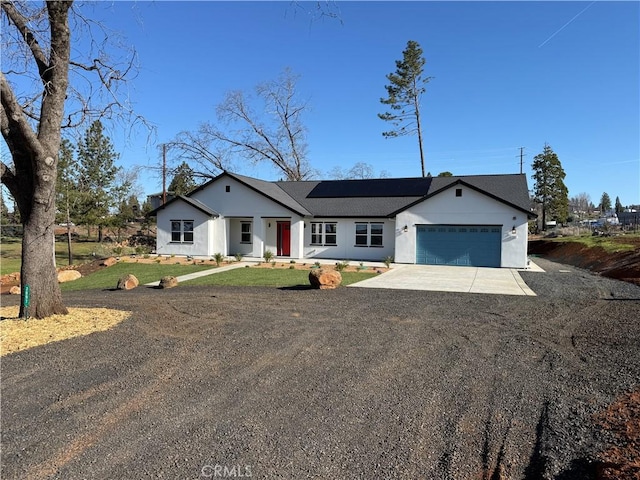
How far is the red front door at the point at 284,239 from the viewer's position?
85.5 feet

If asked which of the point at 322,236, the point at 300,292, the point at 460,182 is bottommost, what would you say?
the point at 300,292

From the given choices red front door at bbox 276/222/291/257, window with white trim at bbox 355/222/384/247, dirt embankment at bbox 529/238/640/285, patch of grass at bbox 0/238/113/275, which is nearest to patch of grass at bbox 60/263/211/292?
red front door at bbox 276/222/291/257

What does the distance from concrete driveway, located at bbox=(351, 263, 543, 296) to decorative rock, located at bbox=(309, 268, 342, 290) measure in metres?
1.14

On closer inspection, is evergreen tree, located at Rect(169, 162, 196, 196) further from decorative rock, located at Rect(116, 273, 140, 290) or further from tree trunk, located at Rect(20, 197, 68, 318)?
tree trunk, located at Rect(20, 197, 68, 318)

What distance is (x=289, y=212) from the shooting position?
24938mm

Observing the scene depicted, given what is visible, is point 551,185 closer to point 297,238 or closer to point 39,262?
point 297,238

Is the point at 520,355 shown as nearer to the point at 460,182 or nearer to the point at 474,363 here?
the point at 474,363

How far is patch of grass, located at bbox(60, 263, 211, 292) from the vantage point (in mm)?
16062

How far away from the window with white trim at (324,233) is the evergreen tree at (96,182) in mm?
13956

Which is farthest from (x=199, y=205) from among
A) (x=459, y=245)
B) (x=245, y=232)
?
(x=459, y=245)

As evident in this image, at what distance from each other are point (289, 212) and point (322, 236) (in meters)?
2.59

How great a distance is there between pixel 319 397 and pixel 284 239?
2182 cm

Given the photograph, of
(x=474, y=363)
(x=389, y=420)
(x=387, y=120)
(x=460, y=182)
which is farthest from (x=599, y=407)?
(x=387, y=120)

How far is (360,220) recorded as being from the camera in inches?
968
